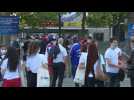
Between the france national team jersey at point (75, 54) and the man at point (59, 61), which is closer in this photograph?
the france national team jersey at point (75, 54)

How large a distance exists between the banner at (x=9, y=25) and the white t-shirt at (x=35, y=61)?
1124 millimetres

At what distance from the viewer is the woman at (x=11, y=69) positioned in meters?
6.17

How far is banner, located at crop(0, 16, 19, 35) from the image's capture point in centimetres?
550

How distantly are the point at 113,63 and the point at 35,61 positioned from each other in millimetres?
1162

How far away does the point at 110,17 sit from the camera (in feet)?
19.8

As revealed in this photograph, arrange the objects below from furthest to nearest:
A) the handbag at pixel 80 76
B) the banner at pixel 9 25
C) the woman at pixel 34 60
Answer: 1. the woman at pixel 34 60
2. the handbag at pixel 80 76
3. the banner at pixel 9 25

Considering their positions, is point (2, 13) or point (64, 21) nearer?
point (2, 13)

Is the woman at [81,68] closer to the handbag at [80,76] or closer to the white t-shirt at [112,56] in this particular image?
the handbag at [80,76]

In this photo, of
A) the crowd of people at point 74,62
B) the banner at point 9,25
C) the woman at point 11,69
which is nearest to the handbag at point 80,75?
the crowd of people at point 74,62

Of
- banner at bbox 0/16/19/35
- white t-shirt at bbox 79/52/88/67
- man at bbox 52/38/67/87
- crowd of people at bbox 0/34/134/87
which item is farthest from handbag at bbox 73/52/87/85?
banner at bbox 0/16/19/35

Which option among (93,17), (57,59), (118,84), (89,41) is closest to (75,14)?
(93,17)

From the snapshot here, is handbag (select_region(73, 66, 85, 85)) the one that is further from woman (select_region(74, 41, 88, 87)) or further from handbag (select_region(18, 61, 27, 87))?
handbag (select_region(18, 61, 27, 87))
